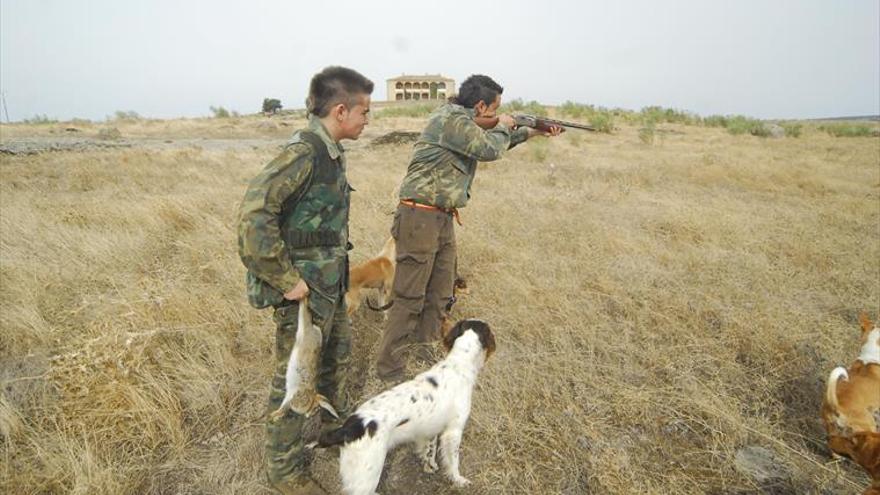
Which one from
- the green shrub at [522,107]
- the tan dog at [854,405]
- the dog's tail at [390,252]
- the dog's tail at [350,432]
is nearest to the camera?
the dog's tail at [350,432]

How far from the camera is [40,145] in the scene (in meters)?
14.9

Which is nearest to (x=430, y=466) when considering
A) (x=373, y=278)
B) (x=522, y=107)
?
(x=373, y=278)

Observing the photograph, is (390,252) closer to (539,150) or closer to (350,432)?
(350,432)

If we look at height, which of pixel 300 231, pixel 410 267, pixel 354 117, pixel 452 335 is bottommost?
pixel 452 335

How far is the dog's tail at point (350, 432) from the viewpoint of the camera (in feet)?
7.00

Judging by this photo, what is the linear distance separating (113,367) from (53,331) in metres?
1.21

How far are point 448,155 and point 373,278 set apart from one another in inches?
61.2

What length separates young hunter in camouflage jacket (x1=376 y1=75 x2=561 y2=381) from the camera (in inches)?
134

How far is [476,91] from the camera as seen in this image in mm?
3529

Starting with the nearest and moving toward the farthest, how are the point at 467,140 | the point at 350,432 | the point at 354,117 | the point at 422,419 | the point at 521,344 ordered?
the point at 350,432 < the point at 354,117 < the point at 422,419 < the point at 467,140 < the point at 521,344

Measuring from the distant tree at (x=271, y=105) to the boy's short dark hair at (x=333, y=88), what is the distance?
160 feet

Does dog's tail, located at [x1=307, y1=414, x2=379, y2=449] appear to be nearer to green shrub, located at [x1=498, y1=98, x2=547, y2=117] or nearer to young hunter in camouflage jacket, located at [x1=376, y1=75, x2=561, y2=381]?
→ young hunter in camouflage jacket, located at [x1=376, y1=75, x2=561, y2=381]

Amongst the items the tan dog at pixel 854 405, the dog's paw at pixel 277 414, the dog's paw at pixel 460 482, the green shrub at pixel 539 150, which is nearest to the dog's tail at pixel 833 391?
the tan dog at pixel 854 405

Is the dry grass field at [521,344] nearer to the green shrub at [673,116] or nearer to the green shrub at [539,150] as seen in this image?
the green shrub at [539,150]
